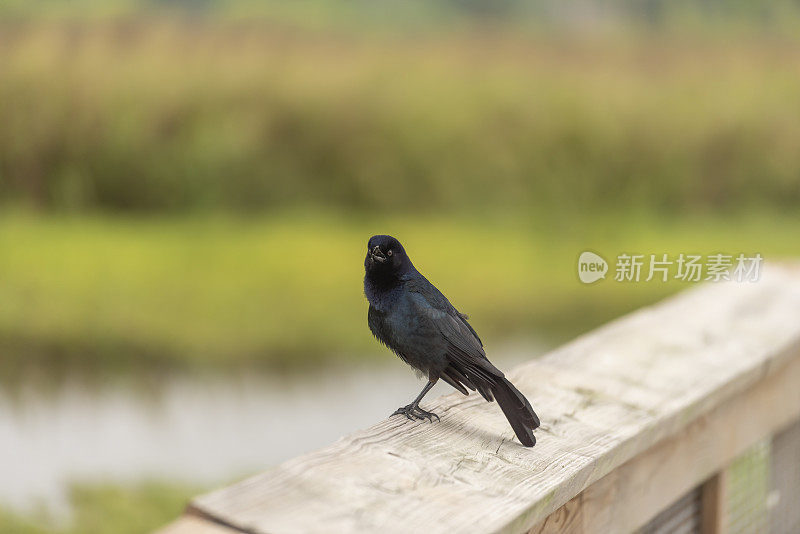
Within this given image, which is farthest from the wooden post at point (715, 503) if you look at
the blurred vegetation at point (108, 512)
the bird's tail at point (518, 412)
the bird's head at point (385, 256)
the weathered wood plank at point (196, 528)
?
the blurred vegetation at point (108, 512)

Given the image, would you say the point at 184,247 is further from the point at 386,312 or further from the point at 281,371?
the point at 386,312

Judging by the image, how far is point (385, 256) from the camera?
77 cm

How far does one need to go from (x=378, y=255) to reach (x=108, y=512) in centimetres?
196

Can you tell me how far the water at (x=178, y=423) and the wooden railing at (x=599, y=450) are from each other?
1368mm

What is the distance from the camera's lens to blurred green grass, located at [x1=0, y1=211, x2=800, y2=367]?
2.71 m

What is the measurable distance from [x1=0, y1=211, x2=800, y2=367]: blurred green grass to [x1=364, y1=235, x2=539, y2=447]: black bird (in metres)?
1.78

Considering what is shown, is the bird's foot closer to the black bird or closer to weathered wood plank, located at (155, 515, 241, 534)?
the black bird

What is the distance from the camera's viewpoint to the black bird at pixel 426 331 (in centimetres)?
82

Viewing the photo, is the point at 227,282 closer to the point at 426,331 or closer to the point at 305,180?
the point at 305,180

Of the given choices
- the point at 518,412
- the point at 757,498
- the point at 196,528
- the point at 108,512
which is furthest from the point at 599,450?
the point at 108,512

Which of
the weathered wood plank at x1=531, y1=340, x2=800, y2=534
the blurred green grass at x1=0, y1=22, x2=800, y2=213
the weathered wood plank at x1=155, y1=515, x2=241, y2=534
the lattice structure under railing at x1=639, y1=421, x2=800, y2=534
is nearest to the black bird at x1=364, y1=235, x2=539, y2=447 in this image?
the weathered wood plank at x1=531, y1=340, x2=800, y2=534

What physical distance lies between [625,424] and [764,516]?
0.60 metres

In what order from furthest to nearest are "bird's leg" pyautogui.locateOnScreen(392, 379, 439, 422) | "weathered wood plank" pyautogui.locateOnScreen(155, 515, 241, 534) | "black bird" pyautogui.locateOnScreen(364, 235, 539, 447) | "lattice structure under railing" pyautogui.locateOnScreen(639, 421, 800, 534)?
"lattice structure under railing" pyautogui.locateOnScreen(639, 421, 800, 534), "bird's leg" pyautogui.locateOnScreen(392, 379, 439, 422), "black bird" pyautogui.locateOnScreen(364, 235, 539, 447), "weathered wood plank" pyautogui.locateOnScreen(155, 515, 241, 534)

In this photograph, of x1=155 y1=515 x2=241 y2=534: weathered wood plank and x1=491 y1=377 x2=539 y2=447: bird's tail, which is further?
x1=491 y1=377 x2=539 y2=447: bird's tail
